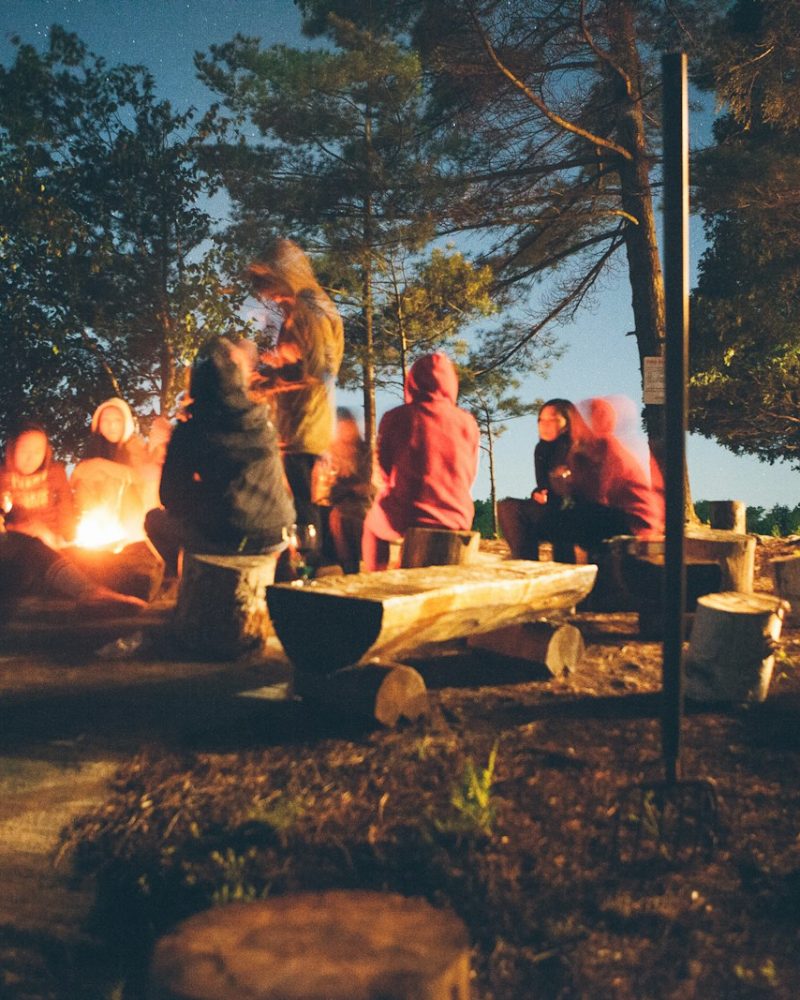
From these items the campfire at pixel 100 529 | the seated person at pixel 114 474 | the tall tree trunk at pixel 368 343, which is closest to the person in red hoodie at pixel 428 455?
the campfire at pixel 100 529

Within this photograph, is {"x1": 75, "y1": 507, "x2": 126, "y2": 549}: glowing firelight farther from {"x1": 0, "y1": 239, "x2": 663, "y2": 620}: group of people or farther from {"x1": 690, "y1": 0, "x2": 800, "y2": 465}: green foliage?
{"x1": 690, "y1": 0, "x2": 800, "y2": 465}: green foliage

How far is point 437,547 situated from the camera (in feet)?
20.5

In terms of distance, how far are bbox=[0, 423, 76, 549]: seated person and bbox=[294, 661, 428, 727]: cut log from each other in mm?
4434

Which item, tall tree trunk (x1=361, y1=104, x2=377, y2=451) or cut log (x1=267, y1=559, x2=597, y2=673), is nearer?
cut log (x1=267, y1=559, x2=597, y2=673)

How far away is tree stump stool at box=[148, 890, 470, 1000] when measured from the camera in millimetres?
1705

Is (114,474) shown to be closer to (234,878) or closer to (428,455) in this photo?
(428,455)

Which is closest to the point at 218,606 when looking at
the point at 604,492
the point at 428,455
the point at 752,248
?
the point at 428,455

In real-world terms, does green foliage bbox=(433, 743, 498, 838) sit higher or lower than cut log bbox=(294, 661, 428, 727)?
lower

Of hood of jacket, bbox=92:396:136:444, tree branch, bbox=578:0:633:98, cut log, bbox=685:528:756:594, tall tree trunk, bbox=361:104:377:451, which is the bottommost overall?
cut log, bbox=685:528:756:594

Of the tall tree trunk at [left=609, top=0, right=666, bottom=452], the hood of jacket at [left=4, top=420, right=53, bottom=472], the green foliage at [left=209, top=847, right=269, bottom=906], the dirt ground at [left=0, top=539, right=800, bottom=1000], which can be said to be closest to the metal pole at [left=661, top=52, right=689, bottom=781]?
the dirt ground at [left=0, top=539, right=800, bottom=1000]

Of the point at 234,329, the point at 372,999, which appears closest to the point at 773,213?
Answer: the point at 234,329

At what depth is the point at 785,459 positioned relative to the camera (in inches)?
806

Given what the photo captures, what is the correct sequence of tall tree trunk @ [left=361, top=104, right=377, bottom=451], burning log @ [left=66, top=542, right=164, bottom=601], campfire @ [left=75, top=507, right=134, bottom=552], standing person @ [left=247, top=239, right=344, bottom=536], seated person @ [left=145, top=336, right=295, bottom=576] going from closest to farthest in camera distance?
seated person @ [left=145, top=336, right=295, bottom=576] < burning log @ [left=66, top=542, right=164, bottom=601] < standing person @ [left=247, top=239, right=344, bottom=536] < campfire @ [left=75, top=507, right=134, bottom=552] < tall tree trunk @ [left=361, top=104, right=377, bottom=451]

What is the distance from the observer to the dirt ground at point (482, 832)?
2.47m
